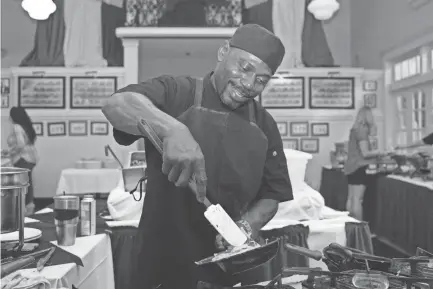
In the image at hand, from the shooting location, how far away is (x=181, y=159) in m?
0.98

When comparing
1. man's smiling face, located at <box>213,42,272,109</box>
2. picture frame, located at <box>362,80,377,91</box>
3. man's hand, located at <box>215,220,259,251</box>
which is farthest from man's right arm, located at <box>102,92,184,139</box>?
picture frame, located at <box>362,80,377,91</box>

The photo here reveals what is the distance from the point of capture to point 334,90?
7867mm

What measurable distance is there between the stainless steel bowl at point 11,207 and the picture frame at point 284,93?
6.45 meters

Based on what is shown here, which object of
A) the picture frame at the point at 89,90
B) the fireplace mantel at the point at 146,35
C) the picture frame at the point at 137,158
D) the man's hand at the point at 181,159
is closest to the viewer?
the man's hand at the point at 181,159

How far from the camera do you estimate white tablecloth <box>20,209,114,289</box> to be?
1548 mm

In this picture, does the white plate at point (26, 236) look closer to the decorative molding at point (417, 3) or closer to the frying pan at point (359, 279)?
the frying pan at point (359, 279)

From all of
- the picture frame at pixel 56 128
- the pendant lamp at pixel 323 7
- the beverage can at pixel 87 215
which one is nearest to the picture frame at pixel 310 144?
the pendant lamp at pixel 323 7

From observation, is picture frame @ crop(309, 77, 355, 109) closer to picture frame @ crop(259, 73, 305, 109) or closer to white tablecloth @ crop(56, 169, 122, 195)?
picture frame @ crop(259, 73, 305, 109)

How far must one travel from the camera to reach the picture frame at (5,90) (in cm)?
777

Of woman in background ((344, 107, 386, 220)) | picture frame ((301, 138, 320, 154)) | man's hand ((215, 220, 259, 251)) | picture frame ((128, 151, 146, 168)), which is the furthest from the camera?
picture frame ((301, 138, 320, 154))

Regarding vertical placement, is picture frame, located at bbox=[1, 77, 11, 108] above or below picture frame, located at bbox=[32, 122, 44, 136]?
above

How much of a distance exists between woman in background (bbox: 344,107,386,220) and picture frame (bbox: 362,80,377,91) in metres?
2.86

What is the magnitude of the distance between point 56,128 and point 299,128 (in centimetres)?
407

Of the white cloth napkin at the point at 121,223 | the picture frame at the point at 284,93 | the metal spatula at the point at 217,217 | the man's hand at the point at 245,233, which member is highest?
the picture frame at the point at 284,93
